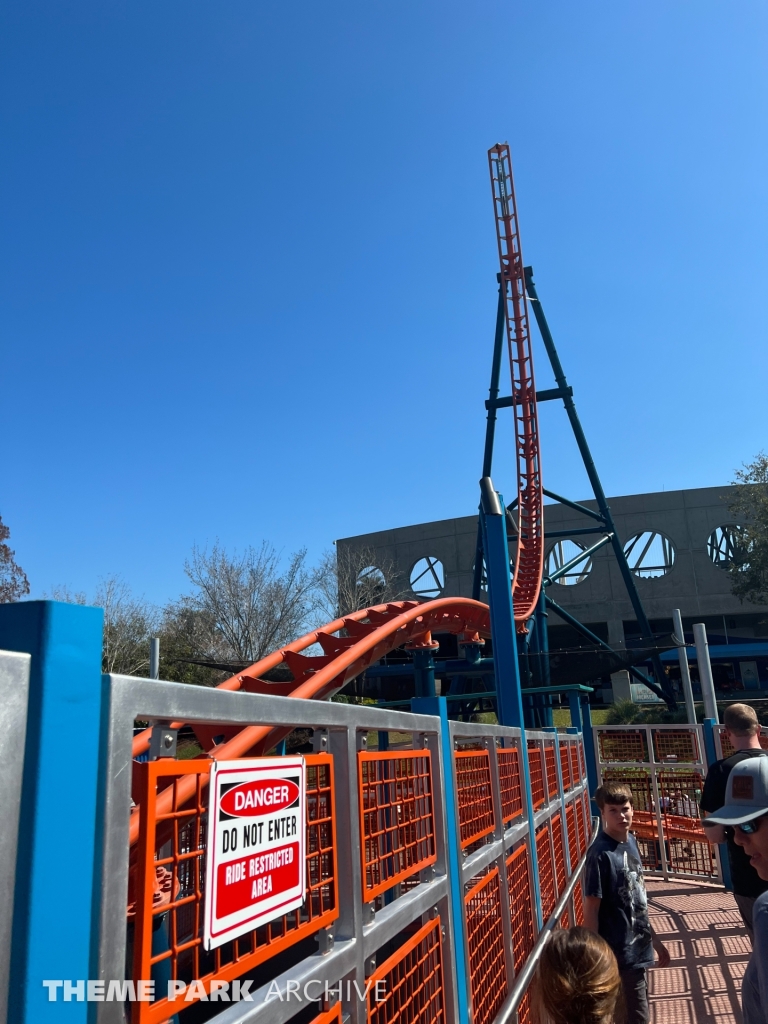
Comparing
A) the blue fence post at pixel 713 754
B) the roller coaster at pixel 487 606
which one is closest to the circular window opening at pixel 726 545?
the roller coaster at pixel 487 606

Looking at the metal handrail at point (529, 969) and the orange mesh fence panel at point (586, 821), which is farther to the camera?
the orange mesh fence panel at point (586, 821)

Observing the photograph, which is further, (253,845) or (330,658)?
(330,658)

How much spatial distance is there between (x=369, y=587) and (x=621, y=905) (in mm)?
28074

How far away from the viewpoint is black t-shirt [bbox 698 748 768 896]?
4.11 metres

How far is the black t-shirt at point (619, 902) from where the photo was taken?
3.67 meters

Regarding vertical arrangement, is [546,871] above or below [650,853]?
above

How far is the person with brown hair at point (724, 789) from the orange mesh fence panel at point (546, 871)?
107 centimetres

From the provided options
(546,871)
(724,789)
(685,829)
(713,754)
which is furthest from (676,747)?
(724,789)

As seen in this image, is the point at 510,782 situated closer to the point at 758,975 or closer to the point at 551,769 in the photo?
the point at 551,769

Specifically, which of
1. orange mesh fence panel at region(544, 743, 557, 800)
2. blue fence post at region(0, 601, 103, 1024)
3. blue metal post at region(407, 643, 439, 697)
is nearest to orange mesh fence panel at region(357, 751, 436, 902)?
blue fence post at region(0, 601, 103, 1024)

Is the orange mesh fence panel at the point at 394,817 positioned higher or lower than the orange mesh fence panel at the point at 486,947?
higher

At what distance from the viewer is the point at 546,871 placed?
4.93m

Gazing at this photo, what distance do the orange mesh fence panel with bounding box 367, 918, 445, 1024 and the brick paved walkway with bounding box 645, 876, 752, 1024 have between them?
375cm

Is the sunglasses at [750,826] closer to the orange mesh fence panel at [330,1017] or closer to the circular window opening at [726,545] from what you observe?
the orange mesh fence panel at [330,1017]
